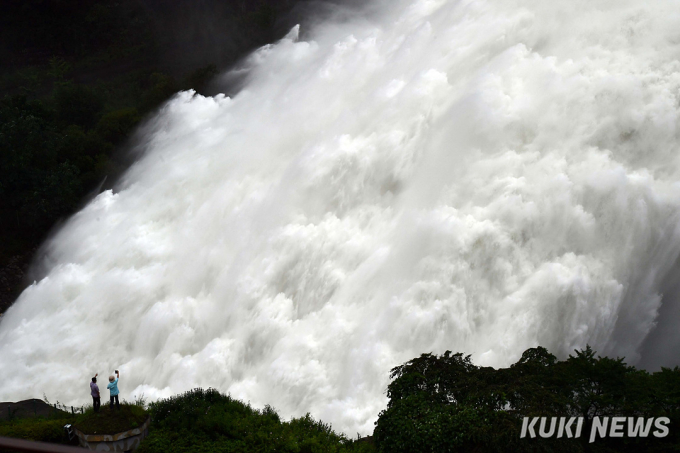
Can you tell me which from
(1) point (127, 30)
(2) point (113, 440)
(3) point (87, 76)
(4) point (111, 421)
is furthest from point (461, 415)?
(1) point (127, 30)

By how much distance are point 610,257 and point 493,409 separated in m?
5.82

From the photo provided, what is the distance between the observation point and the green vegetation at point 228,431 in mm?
11242

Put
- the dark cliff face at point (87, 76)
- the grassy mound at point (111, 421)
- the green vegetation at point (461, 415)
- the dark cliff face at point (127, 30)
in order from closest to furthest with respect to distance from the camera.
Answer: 1. the green vegetation at point (461, 415)
2. the grassy mound at point (111, 421)
3. the dark cliff face at point (87, 76)
4. the dark cliff face at point (127, 30)

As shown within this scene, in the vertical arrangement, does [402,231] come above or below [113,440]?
above

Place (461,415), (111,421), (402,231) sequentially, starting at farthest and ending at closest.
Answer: (402,231) → (111,421) → (461,415)

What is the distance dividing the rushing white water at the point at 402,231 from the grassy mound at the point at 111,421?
372 cm

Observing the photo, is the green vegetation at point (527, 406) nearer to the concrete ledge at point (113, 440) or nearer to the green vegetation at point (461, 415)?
the green vegetation at point (461, 415)

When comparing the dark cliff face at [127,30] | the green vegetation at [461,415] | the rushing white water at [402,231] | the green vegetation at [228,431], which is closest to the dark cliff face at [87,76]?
the dark cliff face at [127,30]

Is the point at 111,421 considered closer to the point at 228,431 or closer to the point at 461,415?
the point at 228,431

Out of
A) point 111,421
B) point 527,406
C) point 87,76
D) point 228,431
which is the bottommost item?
point 527,406

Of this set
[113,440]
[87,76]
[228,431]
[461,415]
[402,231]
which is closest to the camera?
[461,415]

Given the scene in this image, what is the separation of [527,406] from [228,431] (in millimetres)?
6101

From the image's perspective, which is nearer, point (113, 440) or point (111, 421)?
point (113, 440)

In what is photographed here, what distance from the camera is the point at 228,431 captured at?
12.0 meters
